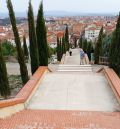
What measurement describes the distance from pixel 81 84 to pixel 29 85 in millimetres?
2275

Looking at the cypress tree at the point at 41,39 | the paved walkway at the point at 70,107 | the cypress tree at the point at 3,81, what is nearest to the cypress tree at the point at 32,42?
the cypress tree at the point at 41,39

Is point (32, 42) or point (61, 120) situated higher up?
point (32, 42)

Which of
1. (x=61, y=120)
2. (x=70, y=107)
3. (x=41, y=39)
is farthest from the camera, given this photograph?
(x=41, y=39)

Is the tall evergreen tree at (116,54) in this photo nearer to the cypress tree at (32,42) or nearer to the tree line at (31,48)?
the tree line at (31,48)

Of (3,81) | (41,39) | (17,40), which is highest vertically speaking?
(17,40)

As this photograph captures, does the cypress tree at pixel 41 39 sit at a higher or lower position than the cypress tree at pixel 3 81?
higher

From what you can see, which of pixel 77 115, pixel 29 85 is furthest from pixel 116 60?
pixel 77 115

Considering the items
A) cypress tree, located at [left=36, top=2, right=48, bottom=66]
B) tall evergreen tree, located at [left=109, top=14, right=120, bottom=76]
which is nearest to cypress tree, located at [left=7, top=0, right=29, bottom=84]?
cypress tree, located at [left=36, top=2, right=48, bottom=66]

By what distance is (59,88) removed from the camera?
32.9 feet

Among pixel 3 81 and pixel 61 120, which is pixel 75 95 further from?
pixel 3 81

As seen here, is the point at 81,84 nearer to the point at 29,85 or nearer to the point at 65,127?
the point at 29,85

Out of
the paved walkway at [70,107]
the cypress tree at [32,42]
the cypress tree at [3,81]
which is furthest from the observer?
the cypress tree at [32,42]

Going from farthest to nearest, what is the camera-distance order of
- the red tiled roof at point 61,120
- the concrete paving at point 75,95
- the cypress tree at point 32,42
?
the cypress tree at point 32,42 < the concrete paving at point 75,95 < the red tiled roof at point 61,120

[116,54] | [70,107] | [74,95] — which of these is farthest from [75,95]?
[116,54]
